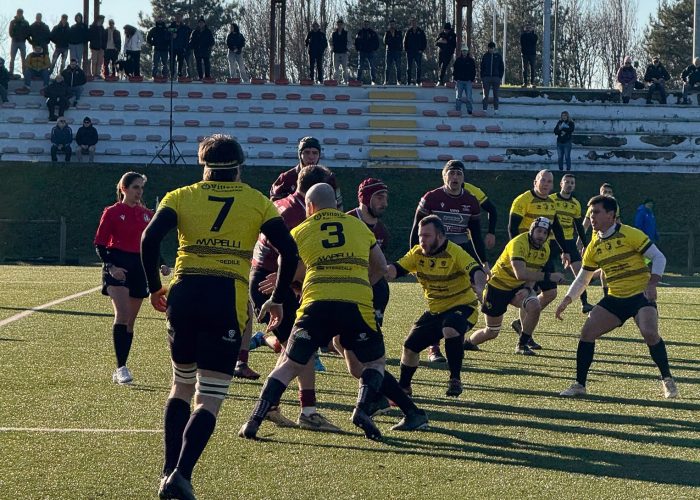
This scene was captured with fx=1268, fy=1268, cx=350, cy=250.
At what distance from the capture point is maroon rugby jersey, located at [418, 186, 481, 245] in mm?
13742

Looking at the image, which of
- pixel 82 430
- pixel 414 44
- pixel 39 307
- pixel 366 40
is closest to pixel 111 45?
pixel 366 40

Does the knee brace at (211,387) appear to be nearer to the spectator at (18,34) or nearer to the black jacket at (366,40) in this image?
the black jacket at (366,40)

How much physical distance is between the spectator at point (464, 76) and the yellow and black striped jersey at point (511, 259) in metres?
21.4

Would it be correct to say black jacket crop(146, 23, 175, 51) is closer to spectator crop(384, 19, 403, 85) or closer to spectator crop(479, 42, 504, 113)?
spectator crop(384, 19, 403, 85)

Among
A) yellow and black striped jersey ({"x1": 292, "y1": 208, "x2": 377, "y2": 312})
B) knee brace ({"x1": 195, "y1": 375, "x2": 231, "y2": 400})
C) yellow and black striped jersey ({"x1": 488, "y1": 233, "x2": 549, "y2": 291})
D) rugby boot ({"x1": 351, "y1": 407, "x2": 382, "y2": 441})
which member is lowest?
rugby boot ({"x1": 351, "y1": 407, "x2": 382, "y2": 441})

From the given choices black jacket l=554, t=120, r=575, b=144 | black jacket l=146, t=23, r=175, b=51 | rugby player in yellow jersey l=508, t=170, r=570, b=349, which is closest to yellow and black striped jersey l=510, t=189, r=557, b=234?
rugby player in yellow jersey l=508, t=170, r=570, b=349

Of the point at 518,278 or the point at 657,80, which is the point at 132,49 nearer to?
the point at 657,80

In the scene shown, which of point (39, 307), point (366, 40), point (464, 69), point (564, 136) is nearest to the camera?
point (39, 307)

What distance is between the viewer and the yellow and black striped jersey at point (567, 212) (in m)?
16.0

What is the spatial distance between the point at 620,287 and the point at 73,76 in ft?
88.2

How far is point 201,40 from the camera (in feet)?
117

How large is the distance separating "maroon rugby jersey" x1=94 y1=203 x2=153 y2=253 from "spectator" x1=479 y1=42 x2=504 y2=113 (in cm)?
2421

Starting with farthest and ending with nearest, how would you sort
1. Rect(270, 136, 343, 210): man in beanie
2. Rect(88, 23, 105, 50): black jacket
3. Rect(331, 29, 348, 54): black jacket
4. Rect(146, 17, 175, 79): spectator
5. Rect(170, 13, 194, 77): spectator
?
Rect(88, 23, 105, 50): black jacket
Rect(170, 13, 194, 77): spectator
Rect(146, 17, 175, 79): spectator
Rect(331, 29, 348, 54): black jacket
Rect(270, 136, 343, 210): man in beanie

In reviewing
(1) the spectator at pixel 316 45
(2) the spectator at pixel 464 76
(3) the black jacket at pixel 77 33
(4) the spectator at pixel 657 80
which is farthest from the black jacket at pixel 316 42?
(4) the spectator at pixel 657 80
